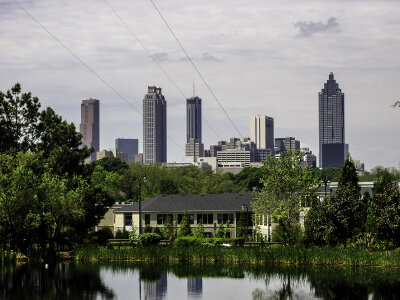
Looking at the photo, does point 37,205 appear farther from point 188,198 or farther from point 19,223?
point 188,198

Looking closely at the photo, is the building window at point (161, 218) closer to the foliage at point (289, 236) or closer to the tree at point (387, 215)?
the foliage at point (289, 236)

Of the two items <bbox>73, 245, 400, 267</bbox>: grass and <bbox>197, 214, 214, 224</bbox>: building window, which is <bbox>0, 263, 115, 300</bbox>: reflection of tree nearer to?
<bbox>73, 245, 400, 267</bbox>: grass

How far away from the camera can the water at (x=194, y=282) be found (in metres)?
39.2

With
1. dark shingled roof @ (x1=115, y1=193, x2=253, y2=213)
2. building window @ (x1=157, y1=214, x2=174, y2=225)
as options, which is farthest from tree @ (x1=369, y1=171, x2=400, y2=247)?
building window @ (x1=157, y1=214, x2=174, y2=225)

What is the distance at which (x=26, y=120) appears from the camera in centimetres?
6881

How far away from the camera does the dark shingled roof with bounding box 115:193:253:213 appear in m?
102

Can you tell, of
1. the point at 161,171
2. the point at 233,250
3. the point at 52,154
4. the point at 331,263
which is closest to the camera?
the point at 331,263

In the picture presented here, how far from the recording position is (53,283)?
44219mm

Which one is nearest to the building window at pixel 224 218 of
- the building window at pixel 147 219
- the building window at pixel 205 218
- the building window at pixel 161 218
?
the building window at pixel 205 218

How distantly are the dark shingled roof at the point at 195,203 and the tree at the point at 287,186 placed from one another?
82.4 feet

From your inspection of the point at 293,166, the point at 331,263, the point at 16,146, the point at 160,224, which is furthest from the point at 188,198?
the point at 331,263

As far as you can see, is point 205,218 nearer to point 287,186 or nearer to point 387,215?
point 287,186

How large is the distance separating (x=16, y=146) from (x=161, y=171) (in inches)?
3439

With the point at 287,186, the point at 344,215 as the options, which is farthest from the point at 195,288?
the point at 287,186
